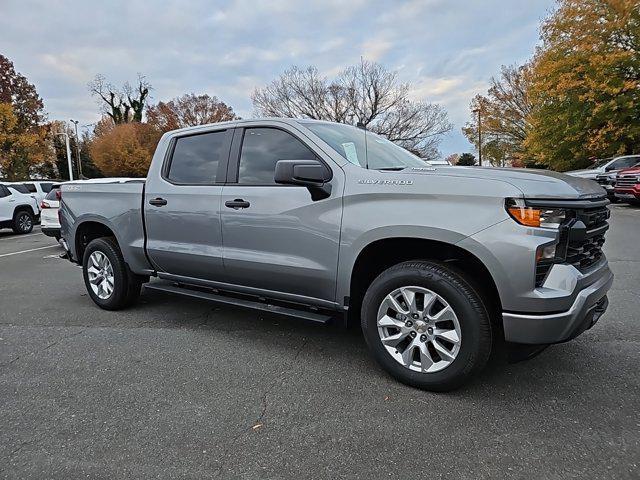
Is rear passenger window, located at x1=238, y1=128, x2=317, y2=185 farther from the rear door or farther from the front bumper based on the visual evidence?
the front bumper

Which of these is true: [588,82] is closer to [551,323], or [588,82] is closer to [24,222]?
[551,323]

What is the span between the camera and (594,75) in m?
20.4

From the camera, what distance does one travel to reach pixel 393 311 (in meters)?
3.19

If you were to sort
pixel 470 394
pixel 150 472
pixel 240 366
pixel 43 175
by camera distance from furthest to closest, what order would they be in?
pixel 43 175, pixel 240 366, pixel 470 394, pixel 150 472

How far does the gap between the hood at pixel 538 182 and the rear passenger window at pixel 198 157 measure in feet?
6.18

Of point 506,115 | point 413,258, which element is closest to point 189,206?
point 413,258

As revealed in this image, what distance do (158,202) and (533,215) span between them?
3335 mm

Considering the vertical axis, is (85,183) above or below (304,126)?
below

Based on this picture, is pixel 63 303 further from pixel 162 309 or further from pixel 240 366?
pixel 240 366

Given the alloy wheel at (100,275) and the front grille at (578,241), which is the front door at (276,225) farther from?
the alloy wheel at (100,275)

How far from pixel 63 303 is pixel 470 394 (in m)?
4.84

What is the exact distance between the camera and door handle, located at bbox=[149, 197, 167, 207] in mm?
4402

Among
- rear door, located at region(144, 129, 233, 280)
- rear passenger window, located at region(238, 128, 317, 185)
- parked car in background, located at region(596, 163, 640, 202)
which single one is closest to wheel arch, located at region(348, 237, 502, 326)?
rear passenger window, located at region(238, 128, 317, 185)

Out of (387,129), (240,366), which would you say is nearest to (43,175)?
(387,129)
